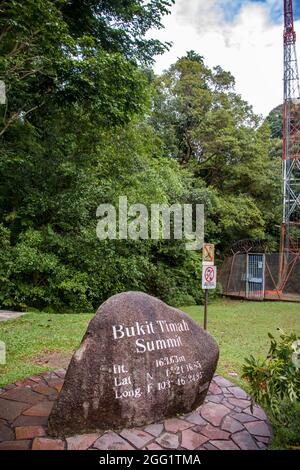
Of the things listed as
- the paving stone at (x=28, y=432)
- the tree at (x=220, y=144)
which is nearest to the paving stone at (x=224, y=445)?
the paving stone at (x=28, y=432)

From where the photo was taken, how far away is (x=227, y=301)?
45.2 ft

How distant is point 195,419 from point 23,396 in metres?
1.91

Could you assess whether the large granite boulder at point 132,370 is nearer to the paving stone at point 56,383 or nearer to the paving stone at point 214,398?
the paving stone at point 214,398

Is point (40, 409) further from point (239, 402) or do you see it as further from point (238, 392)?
point (238, 392)

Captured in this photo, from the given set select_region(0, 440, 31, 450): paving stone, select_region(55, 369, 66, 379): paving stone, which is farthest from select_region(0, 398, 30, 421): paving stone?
select_region(55, 369, 66, 379): paving stone

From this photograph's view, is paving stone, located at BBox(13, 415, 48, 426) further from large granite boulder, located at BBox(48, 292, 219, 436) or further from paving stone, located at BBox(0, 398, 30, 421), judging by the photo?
large granite boulder, located at BBox(48, 292, 219, 436)

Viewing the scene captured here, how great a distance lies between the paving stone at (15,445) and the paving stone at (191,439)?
1.31 meters

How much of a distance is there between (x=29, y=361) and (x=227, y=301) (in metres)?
10.1

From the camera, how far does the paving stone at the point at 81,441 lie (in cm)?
282

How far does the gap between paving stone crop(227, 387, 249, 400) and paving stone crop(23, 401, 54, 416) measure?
2138 millimetres

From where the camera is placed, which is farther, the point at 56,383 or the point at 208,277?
the point at 208,277

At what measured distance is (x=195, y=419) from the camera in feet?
11.1

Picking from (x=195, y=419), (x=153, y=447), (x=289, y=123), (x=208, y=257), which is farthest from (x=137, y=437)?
(x=289, y=123)

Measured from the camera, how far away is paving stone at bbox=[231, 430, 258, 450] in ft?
9.80
